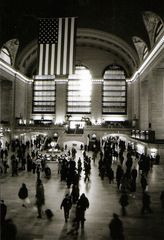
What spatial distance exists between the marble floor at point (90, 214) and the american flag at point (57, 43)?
652 cm

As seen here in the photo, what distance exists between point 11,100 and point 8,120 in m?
2.45

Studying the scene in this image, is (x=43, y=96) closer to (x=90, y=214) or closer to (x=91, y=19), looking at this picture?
(x=91, y=19)

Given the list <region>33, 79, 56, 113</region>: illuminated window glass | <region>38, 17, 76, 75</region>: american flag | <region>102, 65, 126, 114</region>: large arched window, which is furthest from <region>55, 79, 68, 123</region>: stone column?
<region>38, 17, 76, 75</region>: american flag

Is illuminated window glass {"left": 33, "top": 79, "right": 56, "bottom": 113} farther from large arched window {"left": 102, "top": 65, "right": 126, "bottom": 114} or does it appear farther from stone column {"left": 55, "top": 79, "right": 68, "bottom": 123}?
large arched window {"left": 102, "top": 65, "right": 126, "bottom": 114}

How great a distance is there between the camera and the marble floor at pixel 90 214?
7.88 metres

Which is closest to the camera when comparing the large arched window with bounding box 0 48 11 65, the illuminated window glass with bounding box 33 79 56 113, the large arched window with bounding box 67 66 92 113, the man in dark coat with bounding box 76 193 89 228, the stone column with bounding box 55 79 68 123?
the man in dark coat with bounding box 76 193 89 228

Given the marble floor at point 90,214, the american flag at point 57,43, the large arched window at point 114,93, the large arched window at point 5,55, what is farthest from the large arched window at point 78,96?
the marble floor at point 90,214

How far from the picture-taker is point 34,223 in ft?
28.5

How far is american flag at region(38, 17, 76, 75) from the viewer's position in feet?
51.1

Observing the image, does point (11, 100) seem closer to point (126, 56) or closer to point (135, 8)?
point (126, 56)

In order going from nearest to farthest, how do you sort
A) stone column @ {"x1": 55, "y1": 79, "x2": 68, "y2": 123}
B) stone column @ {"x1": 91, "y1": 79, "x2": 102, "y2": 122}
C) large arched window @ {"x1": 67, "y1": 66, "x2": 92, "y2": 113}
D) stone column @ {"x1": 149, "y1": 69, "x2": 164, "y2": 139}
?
stone column @ {"x1": 149, "y1": 69, "x2": 164, "y2": 139} < stone column @ {"x1": 91, "y1": 79, "x2": 102, "y2": 122} < stone column @ {"x1": 55, "y1": 79, "x2": 68, "y2": 123} < large arched window @ {"x1": 67, "y1": 66, "x2": 92, "y2": 113}

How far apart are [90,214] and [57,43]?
9.79 meters

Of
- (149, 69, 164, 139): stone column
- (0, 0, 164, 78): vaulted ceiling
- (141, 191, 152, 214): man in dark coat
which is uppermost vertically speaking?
(0, 0, 164, 78): vaulted ceiling

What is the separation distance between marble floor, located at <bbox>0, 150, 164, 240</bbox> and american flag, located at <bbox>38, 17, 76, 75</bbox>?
652cm
